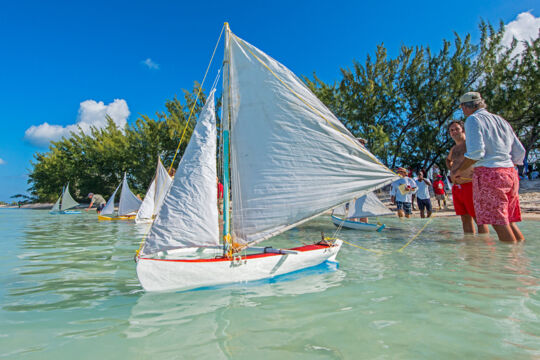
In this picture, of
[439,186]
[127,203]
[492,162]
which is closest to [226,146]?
[492,162]

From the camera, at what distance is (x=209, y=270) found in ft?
14.5

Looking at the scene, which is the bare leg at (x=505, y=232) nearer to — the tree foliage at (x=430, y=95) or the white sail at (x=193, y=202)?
the white sail at (x=193, y=202)

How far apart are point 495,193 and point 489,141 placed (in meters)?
0.87

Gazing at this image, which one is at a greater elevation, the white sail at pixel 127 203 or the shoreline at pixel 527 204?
the white sail at pixel 127 203

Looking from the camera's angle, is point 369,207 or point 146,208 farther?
point 146,208

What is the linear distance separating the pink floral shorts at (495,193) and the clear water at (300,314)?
88cm

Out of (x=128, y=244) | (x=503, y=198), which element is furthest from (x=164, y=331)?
(x=128, y=244)

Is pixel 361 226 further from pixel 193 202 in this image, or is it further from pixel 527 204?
pixel 527 204

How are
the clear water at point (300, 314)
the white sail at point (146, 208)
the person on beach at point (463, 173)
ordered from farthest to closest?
the white sail at point (146, 208), the person on beach at point (463, 173), the clear water at point (300, 314)

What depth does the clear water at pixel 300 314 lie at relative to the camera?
2662 mm

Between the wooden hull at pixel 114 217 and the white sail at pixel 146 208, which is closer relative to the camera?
the white sail at pixel 146 208

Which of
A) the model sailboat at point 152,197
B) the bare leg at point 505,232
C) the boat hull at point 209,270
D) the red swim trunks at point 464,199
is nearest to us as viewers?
the boat hull at point 209,270

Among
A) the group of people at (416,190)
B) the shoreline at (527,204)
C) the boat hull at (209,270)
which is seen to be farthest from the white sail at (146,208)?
the shoreline at (527,204)

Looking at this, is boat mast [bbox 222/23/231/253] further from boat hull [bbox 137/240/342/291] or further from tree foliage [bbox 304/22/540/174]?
tree foliage [bbox 304/22/540/174]
